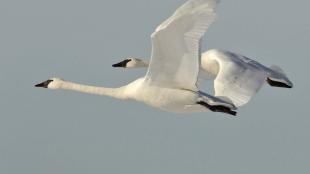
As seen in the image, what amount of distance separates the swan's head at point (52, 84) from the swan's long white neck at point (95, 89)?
4.3 inches

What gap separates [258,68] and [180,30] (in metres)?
8.06

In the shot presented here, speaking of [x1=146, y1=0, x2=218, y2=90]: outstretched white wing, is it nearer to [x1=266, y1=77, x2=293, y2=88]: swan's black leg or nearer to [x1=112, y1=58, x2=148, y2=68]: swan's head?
[x1=266, y1=77, x2=293, y2=88]: swan's black leg

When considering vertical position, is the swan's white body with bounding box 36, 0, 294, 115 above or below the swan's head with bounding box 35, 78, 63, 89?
above

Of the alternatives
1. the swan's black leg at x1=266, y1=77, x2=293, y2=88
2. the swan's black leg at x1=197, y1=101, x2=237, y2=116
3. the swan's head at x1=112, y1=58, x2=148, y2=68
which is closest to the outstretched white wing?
the swan's black leg at x1=197, y1=101, x2=237, y2=116

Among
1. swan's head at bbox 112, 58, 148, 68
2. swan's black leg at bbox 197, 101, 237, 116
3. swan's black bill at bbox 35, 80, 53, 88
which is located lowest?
swan's head at bbox 112, 58, 148, 68

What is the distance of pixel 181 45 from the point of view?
30109 millimetres

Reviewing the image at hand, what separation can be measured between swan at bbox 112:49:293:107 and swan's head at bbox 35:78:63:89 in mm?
4035

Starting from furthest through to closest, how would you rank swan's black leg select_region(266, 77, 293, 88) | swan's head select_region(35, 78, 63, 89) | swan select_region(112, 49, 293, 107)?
swan's black leg select_region(266, 77, 293, 88)
swan's head select_region(35, 78, 63, 89)
swan select_region(112, 49, 293, 107)

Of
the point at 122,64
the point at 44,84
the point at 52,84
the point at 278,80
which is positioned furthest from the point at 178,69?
the point at 122,64

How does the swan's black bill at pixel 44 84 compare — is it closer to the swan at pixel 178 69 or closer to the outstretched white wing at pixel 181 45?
the swan at pixel 178 69

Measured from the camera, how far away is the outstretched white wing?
2902 centimetres

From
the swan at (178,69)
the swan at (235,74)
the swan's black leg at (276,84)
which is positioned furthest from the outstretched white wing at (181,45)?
the swan's black leg at (276,84)

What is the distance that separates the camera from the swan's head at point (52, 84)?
35.9m

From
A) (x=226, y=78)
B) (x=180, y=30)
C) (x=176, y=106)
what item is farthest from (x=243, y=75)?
(x=180, y=30)
